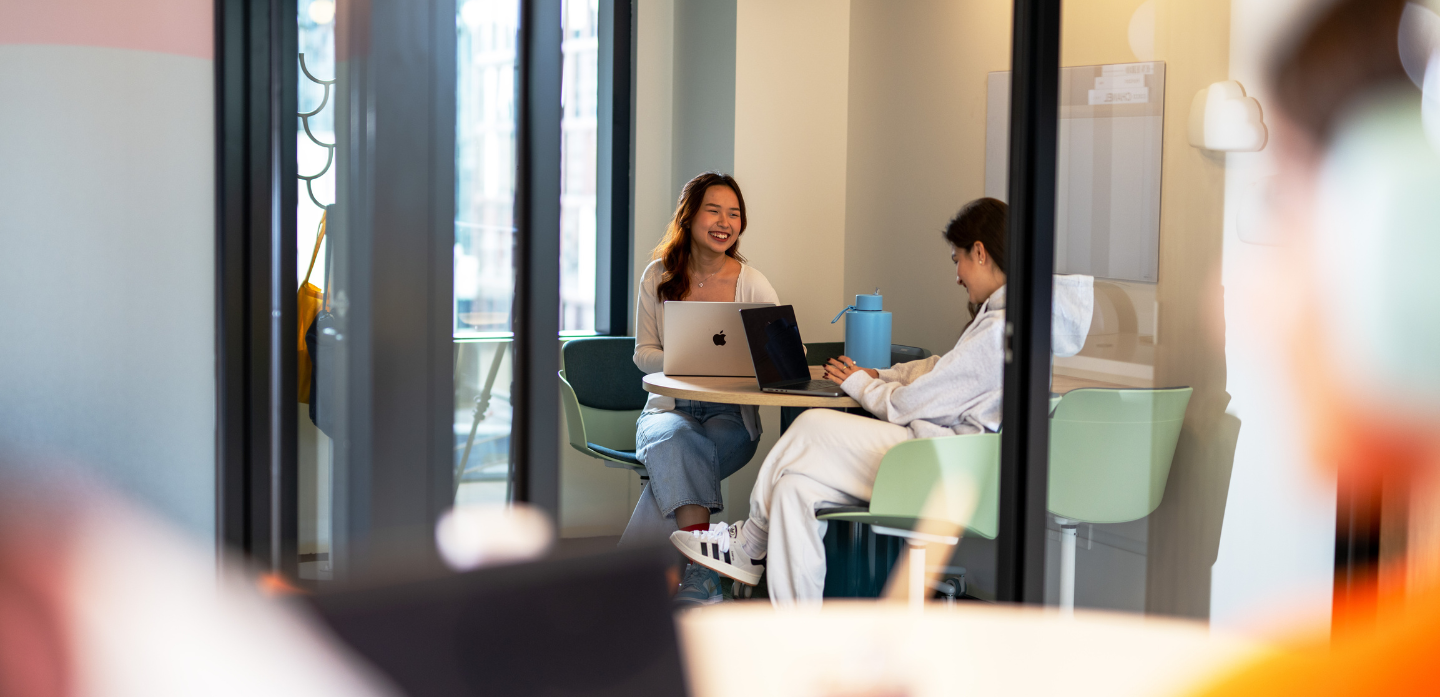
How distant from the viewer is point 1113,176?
1860mm

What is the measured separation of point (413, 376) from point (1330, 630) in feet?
5.82

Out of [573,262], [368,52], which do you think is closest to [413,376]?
[368,52]

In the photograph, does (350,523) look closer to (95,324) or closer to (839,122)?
(95,324)

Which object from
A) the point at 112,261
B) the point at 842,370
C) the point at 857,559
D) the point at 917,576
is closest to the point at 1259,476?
the point at 917,576

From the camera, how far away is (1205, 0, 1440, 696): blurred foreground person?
118 cm

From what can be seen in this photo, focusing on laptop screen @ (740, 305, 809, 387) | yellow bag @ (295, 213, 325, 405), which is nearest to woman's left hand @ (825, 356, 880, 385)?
laptop screen @ (740, 305, 809, 387)

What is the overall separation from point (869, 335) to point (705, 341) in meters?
Result: 0.49

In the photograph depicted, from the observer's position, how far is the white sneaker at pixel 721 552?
9.31 ft

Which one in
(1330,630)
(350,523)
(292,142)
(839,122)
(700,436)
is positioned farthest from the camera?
(839,122)

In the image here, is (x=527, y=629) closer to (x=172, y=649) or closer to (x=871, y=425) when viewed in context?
(x=172, y=649)

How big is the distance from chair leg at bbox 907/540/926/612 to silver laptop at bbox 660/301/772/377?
761mm

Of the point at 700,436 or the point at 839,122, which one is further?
the point at 839,122

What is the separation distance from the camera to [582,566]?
622mm

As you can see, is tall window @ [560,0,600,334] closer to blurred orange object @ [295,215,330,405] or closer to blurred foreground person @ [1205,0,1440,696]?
blurred orange object @ [295,215,330,405]
